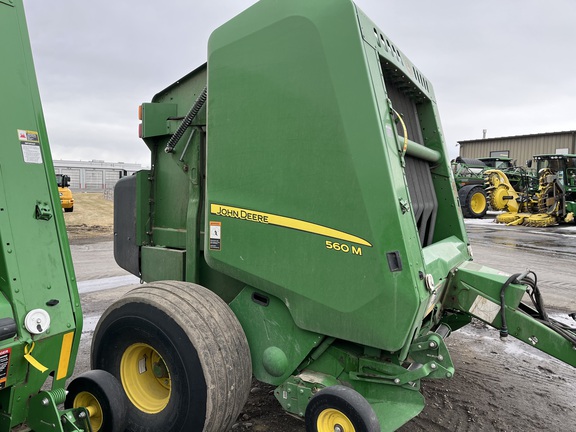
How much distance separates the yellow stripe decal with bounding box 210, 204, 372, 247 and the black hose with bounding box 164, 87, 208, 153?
2.24ft

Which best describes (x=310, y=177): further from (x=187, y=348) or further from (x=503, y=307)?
(x=503, y=307)

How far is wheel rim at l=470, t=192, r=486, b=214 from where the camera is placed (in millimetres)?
19127

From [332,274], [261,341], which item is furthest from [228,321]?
[332,274]

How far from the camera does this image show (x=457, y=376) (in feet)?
12.2

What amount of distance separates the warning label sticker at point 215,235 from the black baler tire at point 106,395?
90 cm

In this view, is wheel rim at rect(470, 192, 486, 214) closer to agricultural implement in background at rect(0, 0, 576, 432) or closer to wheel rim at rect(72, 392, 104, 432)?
agricultural implement in background at rect(0, 0, 576, 432)

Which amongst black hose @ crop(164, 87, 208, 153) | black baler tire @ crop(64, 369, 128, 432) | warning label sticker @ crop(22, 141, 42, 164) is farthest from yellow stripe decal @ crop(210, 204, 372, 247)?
black baler tire @ crop(64, 369, 128, 432)

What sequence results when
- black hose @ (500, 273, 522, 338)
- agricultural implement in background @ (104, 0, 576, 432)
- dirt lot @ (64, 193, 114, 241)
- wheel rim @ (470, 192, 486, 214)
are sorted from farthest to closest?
wheel rim @ (470, 192, 486, 214)
dirt lot @ (64, 193, 114, 241)
black hose @ (500, 273, 522, 338)
agricultural implement in background @ (104, 0, 576, 432)

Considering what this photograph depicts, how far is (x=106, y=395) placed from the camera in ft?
7.57

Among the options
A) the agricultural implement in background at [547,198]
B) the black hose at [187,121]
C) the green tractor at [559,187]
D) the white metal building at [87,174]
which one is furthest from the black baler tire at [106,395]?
the white metal building at [87,174]

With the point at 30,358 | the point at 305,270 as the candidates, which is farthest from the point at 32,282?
the point at 305,270

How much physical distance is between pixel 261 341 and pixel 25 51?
198cm

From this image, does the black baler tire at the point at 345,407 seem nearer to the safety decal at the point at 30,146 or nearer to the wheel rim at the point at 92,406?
the wheel rim at the point at 92,406

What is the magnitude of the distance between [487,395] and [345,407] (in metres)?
1.83
